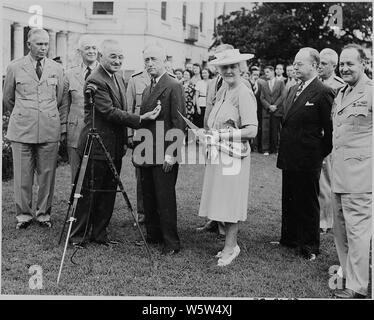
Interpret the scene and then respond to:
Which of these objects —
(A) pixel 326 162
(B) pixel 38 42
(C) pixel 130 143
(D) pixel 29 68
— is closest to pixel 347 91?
(A) pixel 326 162

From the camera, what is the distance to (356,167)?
15.5 ft

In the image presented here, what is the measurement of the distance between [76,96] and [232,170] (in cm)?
237

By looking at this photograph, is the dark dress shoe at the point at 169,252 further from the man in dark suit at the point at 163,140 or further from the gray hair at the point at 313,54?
the gray hair at the point at 313,54

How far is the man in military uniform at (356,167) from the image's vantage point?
4.68m

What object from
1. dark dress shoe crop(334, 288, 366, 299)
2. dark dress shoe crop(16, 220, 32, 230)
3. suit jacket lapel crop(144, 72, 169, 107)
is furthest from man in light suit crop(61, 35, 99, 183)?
dark dress shoe crop(334, 288, 366, 299)

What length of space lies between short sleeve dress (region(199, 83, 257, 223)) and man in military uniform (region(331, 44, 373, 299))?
1031 mm

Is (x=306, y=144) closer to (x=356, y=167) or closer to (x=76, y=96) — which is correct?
(x=356, y=167)

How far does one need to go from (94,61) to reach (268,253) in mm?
3096

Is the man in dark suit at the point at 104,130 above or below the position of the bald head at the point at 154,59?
below

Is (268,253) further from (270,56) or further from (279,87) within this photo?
(270,56)

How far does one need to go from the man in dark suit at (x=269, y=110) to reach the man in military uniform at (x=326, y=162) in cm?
699

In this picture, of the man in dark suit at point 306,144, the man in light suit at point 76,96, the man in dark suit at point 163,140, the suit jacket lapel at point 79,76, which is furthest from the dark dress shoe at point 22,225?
the man in dark suit at point 306,144

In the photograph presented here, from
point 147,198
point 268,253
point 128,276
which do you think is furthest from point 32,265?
point 268,253

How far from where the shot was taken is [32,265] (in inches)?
210
